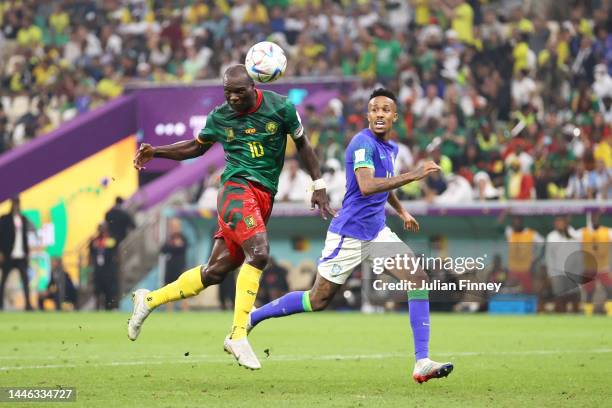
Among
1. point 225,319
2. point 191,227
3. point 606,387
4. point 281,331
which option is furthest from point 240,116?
point 191,227

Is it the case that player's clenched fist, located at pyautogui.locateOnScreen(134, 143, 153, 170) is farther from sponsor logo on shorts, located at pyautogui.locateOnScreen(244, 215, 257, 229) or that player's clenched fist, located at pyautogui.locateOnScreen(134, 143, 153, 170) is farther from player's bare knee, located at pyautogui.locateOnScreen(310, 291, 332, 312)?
player's bare knee, located at pyautogui.locateOnScreen(310, 291, 332, 312)

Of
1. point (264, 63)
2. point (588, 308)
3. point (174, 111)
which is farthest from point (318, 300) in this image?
point (174, 111)

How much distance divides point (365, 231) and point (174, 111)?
62.1ft

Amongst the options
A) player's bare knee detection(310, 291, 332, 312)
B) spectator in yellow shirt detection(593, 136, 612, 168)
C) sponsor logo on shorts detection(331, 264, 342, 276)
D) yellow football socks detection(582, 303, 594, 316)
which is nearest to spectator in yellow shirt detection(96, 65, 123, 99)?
spectator in yellow shirt detection(593, 136, 612, 168)

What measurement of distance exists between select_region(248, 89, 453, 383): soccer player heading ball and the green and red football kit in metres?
0.58

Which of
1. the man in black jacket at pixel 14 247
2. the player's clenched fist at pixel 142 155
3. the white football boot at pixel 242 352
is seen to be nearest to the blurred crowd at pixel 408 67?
the man in black jacket at pixel 14 247

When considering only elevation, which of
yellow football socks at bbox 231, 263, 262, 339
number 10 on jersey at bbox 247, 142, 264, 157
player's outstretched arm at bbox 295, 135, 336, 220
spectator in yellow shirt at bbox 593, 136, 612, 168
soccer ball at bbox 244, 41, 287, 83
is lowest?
spectator in yellow shirt at bbox 593, 136, 612, 168

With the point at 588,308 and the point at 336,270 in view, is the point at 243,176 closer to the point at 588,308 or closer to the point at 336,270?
the point at 336,270

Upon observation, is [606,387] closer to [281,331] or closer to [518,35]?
[281,331]

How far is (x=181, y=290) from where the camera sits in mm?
10359

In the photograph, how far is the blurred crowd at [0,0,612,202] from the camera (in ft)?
74.5

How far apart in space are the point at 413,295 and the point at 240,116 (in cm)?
197

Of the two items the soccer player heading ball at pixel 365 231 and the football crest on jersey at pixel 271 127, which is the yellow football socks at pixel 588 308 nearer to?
the soccer player heading ball at pixel 365 231

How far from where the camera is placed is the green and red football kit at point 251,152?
32.7ft
